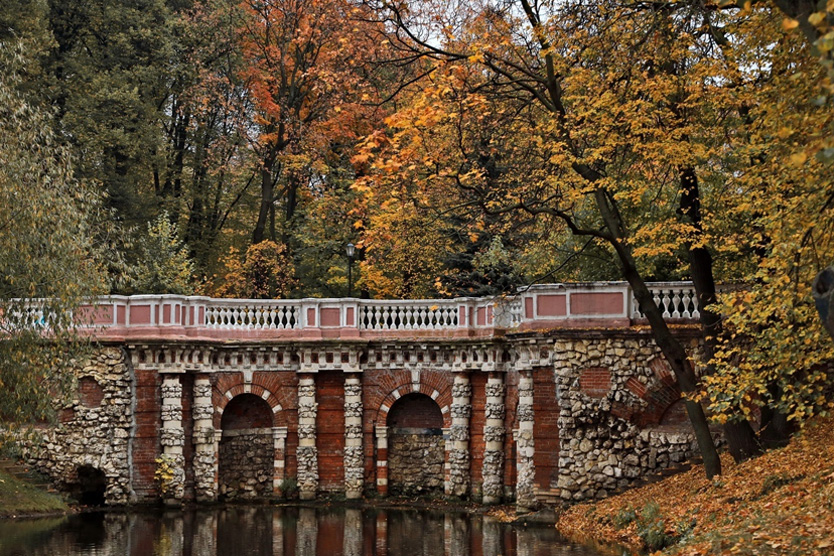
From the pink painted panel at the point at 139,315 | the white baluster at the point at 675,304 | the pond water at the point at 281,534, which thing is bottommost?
the pond water at the point at 281,534

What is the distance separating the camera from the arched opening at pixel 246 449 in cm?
3056

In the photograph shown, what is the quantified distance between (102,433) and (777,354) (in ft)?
61.5

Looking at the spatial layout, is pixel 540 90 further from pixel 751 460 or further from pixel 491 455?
pixel 491 455

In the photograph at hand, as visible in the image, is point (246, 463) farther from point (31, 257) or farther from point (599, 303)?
point (31, 257)

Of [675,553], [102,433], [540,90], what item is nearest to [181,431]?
[102,433]

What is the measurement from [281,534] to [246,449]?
688 cm

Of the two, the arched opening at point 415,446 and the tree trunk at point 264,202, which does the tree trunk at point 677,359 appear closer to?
the arched opening at point 415,446

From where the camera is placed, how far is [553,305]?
1011 inches

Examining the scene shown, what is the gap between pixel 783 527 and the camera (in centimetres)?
1360

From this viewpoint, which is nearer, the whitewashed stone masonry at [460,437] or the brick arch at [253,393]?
the whitewashed stone masonry at [460,437]

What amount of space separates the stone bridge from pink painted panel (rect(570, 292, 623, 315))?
0.33 ft

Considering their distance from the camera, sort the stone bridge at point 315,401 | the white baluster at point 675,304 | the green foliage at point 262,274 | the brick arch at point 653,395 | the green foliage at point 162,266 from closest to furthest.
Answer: the white baluster at point 675,304, the brick arch at point 653,395, the stone bridge at point 315,401, the green foliage at point 162,266, the green foliage at point 262,274

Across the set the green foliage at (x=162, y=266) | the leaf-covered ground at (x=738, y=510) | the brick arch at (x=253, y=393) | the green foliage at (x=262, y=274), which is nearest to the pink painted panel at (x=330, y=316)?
the brick arch at (x=253, y=393)

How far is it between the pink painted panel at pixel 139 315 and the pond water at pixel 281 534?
4.83 meters
